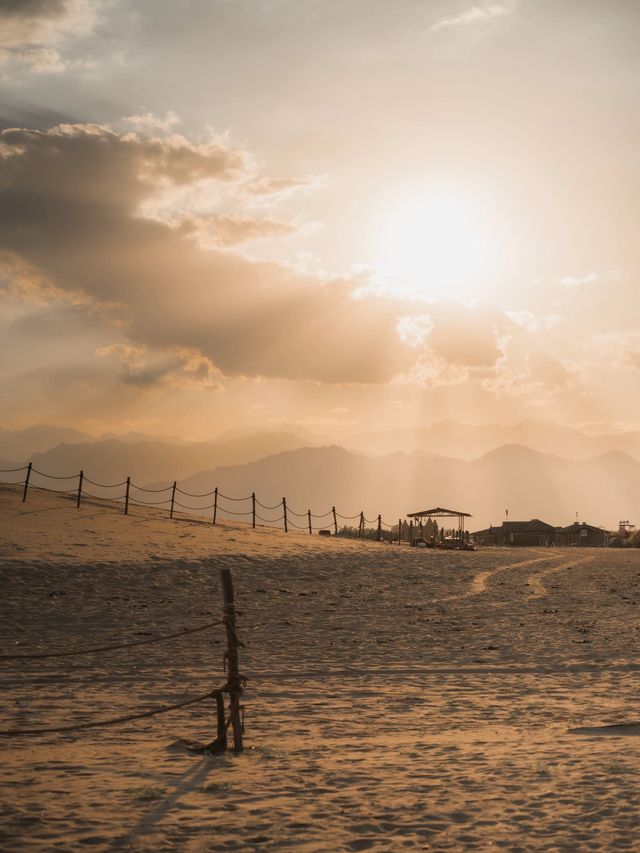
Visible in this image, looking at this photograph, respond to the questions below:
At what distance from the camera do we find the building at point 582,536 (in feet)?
351

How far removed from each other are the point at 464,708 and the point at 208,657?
511 cm

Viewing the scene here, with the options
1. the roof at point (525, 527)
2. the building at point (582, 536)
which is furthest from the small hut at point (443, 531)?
the building at point (582, 536)

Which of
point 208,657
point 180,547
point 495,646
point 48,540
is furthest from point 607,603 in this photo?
point 48,540

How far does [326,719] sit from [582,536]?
340ft

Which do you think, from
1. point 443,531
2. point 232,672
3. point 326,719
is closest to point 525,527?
point 443,531

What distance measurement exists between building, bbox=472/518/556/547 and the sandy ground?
8191 centimetres

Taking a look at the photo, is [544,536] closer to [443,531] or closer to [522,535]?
[522,535]

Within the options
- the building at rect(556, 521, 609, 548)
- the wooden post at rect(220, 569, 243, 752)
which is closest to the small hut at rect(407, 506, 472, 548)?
the building at rect(556, 521, 609, 548)

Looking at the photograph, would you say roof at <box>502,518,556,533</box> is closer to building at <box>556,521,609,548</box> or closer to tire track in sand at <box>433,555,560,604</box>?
building at <box>556,521,609,548</box>

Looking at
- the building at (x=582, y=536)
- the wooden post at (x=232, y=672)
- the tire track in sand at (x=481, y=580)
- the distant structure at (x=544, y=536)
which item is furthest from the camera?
the building at (x=582, y=536)

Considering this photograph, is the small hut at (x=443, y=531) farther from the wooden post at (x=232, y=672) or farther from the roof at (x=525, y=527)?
the wooden post at (x=232, y=672)

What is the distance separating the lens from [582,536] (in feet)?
354

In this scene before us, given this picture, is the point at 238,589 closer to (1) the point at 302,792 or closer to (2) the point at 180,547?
(2) the point at 180,547

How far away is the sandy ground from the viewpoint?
6.32 metres
